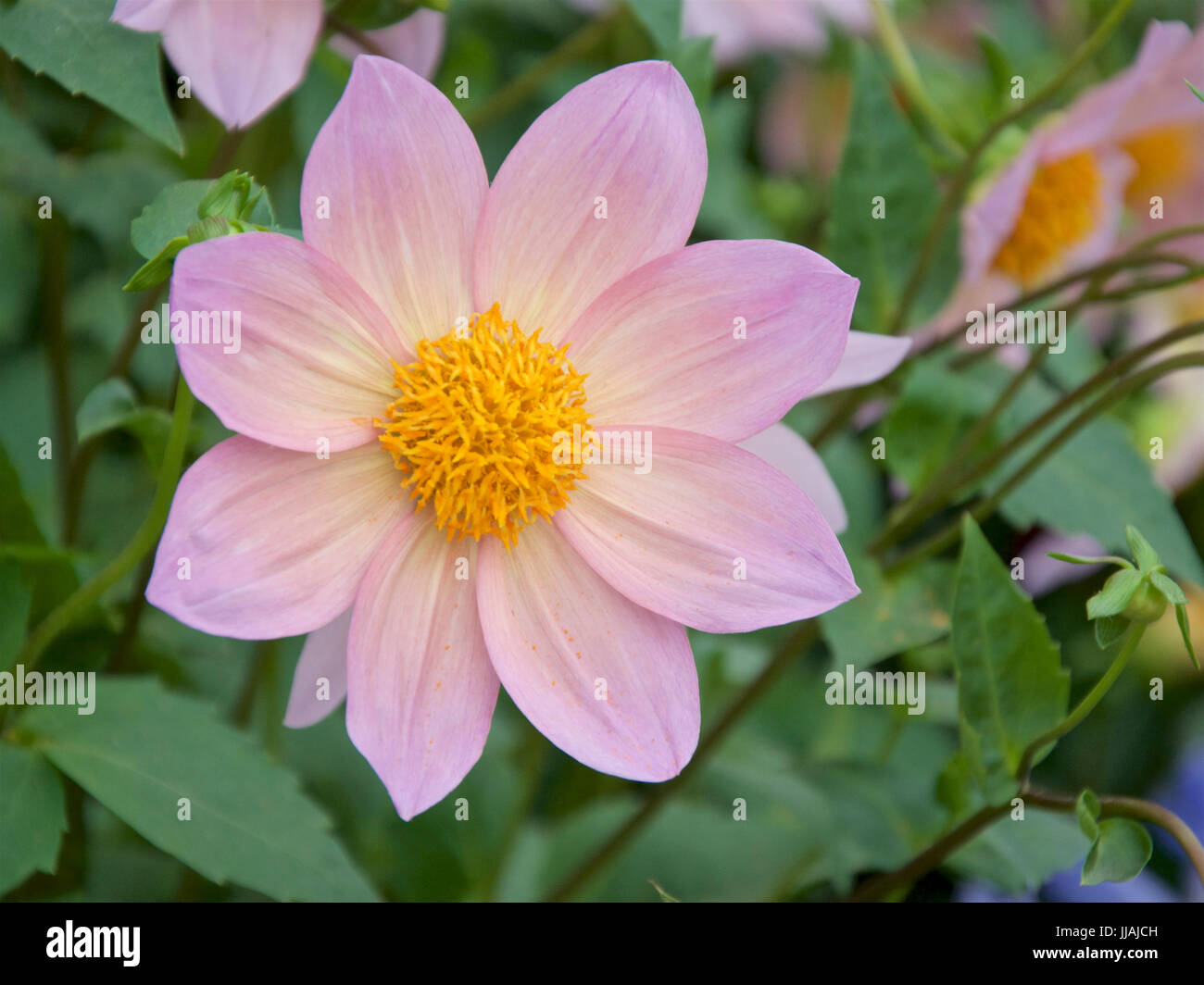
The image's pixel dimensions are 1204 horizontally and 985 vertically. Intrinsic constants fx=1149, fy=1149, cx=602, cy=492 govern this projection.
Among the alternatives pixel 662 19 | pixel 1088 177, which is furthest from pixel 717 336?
pixel 1088 177

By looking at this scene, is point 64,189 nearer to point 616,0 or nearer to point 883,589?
point 616,0

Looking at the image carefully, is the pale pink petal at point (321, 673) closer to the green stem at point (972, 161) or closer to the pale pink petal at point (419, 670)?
the pale pink petal at point (419, 670)

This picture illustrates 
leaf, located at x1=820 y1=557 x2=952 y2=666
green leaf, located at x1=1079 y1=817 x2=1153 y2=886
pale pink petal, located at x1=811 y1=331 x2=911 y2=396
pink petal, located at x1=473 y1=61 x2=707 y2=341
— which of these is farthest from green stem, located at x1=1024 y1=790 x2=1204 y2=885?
pink petal, located at x1=473 y1=61 x2=707 y2=341

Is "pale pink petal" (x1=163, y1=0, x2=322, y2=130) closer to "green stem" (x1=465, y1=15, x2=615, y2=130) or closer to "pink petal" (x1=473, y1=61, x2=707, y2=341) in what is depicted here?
"pink petal" (x1=473, y1=61, x2=707, y2=341)

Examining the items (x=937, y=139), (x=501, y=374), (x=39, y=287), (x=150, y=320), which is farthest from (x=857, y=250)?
(x=39, y=287)

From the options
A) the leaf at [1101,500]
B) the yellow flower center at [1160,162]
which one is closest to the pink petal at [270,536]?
the leaf at [1101,500]

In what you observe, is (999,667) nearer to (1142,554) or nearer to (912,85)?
(1142,554)
